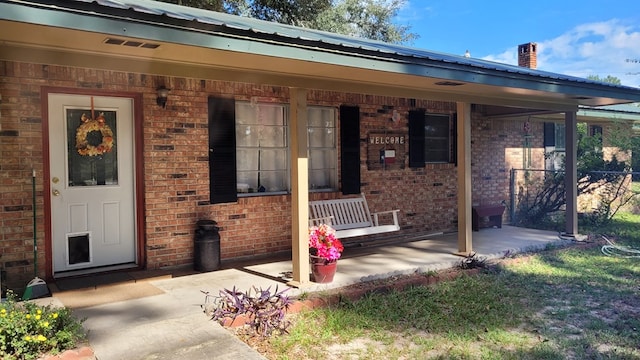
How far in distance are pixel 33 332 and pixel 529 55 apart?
14.0 metres

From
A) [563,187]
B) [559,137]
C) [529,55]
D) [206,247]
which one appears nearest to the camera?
[206,247]

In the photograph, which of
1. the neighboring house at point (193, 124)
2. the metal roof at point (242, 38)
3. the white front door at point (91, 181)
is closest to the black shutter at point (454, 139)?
the neighboring house at point (193, 124)

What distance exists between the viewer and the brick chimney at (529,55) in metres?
14.0

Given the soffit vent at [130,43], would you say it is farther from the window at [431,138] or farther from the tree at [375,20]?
the tree at [375,20]

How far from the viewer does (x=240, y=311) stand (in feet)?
14.6

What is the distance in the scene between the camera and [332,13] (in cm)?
2120

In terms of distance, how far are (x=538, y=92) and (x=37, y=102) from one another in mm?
6420

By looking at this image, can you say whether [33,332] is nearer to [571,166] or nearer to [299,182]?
[299,182]

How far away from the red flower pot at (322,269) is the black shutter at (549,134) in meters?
8.13

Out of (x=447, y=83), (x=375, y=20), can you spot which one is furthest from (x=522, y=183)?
(x=375, y=20)

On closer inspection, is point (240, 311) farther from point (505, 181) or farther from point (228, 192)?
point (505, 181)

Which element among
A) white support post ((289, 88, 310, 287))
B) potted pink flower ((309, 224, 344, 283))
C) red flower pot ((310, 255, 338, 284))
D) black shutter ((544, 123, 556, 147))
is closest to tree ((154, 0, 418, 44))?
black shutter ((544, 123, 556, 147))

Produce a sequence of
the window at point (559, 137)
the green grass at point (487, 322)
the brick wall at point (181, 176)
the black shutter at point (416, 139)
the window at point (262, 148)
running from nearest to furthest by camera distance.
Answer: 1. the green grass at point (487, 322)
2. the brick wall at point (181, 176)
3. the window at point (262, 148)
4. the black shutter at point (416, 139)
5. the window at point (559, 137)

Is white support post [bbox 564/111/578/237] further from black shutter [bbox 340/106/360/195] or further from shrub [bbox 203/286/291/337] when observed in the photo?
shrub [bbox 203/286/291/337]
